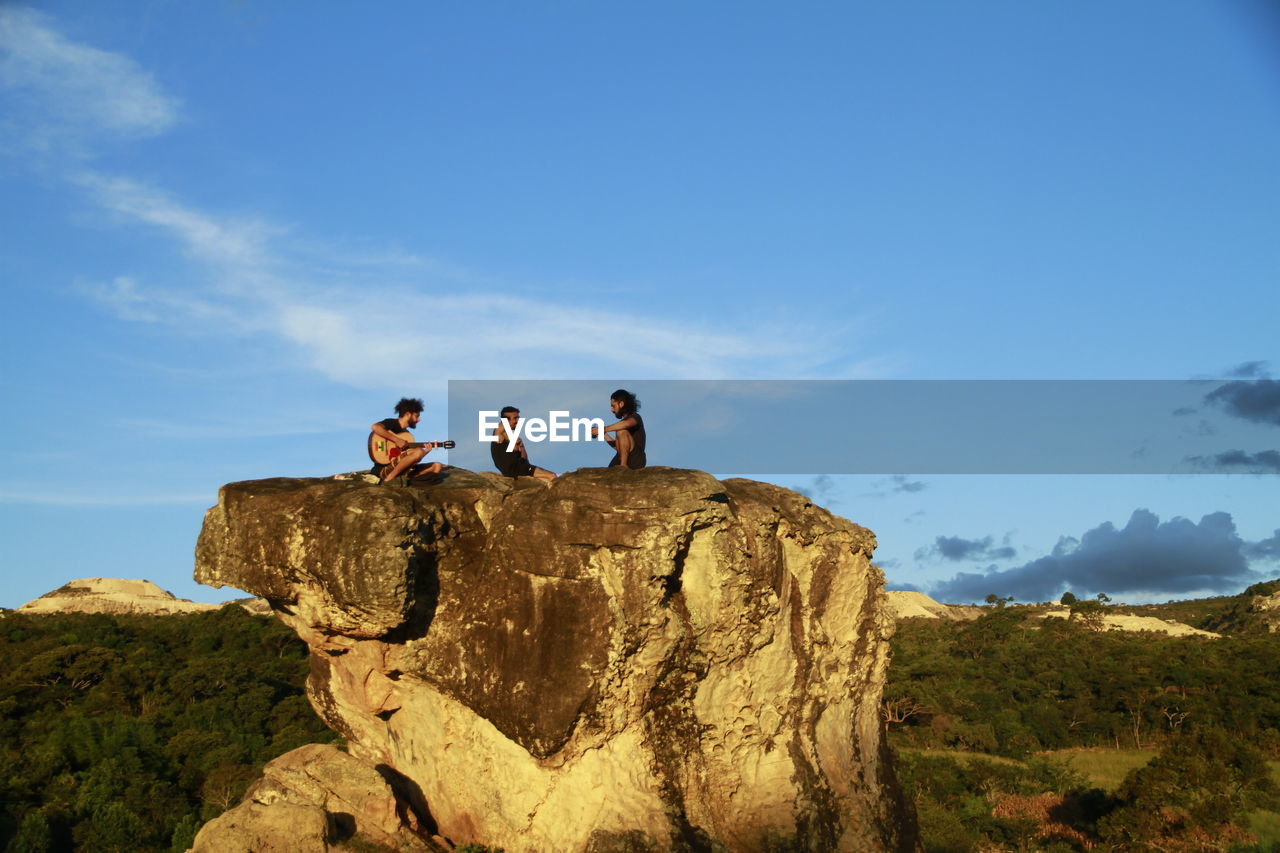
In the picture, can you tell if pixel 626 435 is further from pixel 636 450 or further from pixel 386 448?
pixel 386 448

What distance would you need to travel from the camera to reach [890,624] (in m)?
15.8

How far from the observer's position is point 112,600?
77812 millimetres

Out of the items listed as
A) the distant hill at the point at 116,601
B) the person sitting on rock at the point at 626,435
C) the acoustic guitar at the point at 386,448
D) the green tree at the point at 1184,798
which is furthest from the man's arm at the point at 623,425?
the distant hill at the point at 116,601

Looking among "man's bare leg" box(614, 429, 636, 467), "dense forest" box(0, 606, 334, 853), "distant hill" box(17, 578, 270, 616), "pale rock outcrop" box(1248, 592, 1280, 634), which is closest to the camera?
"man's bare leg" box(614, 429, 636, 467)

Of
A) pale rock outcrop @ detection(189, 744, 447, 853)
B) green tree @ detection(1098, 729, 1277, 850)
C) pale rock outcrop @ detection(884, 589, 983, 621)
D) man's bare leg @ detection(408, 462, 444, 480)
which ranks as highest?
man's bare leg @ detection(408, 462, 444, 480)

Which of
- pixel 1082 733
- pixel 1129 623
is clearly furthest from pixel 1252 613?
pixel 1082 733

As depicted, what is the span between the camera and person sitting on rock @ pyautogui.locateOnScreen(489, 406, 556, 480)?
15.2 meters

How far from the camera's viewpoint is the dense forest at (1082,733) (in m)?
26.3

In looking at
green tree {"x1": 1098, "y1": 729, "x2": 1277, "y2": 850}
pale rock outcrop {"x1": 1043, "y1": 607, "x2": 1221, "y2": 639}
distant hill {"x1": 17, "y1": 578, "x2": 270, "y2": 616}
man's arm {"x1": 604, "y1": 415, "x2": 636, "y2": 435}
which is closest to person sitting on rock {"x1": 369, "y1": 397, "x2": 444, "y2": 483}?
man's arm {"x1": 604, "y1": 415, "x2": 636, "y2": 435}

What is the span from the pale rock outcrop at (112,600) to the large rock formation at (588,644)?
6479cm

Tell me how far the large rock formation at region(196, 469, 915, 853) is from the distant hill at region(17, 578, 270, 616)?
2393 inches

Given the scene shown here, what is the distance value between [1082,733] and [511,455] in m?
40.8

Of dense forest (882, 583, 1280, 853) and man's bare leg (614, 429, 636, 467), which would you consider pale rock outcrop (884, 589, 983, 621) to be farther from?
man's bare leg (614, 429, 636, 467)

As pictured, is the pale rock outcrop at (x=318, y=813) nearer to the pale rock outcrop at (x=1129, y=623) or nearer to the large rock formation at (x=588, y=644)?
the large rock formation at (x=588, y=644)
